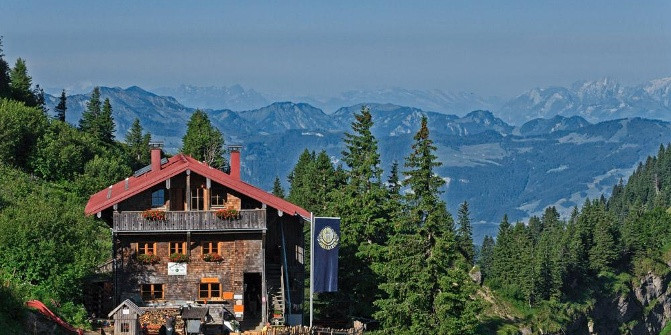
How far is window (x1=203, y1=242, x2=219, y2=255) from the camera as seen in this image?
5497cm

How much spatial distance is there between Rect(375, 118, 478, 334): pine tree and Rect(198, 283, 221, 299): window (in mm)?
8334

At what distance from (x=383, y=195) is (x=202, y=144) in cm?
3951

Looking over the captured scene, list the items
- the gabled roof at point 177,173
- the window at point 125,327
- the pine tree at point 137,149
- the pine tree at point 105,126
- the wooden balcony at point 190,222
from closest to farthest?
the window at point 125,327 < the gabled roof at point 177,173 < the wooden balcony at point 190,222 < the pine tree at point 137,149 < the pine tree at point 105,126

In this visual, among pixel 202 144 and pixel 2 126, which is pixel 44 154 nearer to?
pixel 2 126

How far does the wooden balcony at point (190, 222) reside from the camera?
5381 cm

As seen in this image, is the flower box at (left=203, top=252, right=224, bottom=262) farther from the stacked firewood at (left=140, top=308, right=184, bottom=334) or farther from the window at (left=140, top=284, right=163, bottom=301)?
the stacked firewood at (left=140, top=308, right=184, bottom=334)

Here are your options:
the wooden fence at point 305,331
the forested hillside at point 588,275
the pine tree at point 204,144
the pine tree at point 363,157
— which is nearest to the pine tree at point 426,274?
the wooden fence at point 305,331

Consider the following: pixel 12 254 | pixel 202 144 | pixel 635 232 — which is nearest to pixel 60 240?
pixel 12 254

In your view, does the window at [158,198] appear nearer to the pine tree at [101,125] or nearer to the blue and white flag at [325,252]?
the blue and white flag at [325,252]

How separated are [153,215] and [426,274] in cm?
1351

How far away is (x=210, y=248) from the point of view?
55.0m

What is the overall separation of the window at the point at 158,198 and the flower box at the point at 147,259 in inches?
96.0

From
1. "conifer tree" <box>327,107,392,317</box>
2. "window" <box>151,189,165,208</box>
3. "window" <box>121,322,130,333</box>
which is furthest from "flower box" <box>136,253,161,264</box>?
"conifer tree" <box>327,107,392,317</box>

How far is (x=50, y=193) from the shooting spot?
72.1 metres
